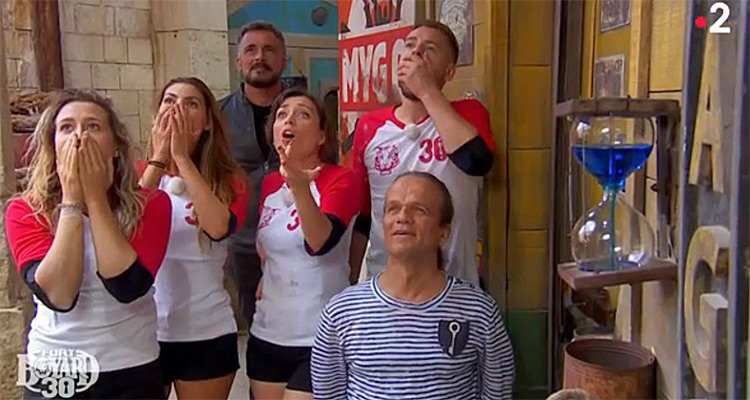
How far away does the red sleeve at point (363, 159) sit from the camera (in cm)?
194

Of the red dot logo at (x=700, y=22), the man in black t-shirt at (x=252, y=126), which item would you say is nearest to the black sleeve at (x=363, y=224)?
the man in black t-shirt at (x=252, y=126)

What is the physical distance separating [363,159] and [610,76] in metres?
0.63

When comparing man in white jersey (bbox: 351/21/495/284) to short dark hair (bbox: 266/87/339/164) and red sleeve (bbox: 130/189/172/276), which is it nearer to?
short dark hair (bbox: 266/87/339/164)

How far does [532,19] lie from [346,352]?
119 centimetres

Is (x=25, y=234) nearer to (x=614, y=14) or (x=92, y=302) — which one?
(x=92, y=302)

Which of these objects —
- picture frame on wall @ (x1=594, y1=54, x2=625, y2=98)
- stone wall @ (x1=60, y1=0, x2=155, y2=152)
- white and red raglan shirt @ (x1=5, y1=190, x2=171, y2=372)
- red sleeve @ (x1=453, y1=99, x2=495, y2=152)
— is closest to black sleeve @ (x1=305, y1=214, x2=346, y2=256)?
→ white and red raglan shirt @ (x1=5, y1=190, x2=171, y2=372)

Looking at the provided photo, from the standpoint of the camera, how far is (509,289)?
2342mm

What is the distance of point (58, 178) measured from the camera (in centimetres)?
151

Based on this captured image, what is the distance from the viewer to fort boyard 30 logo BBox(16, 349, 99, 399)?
4.77ft

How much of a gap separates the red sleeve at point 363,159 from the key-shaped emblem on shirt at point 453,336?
496 mm

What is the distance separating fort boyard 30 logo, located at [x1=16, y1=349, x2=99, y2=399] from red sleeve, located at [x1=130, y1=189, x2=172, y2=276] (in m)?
0.21

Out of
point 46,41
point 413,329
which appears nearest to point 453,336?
point 413,329

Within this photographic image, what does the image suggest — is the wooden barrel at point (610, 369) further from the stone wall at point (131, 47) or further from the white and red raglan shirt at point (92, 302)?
the stone wall at point (131, 47)

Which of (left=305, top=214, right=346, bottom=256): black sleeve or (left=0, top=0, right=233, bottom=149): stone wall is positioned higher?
(left=0, top=0, right=233, bottom=149): stone wall
